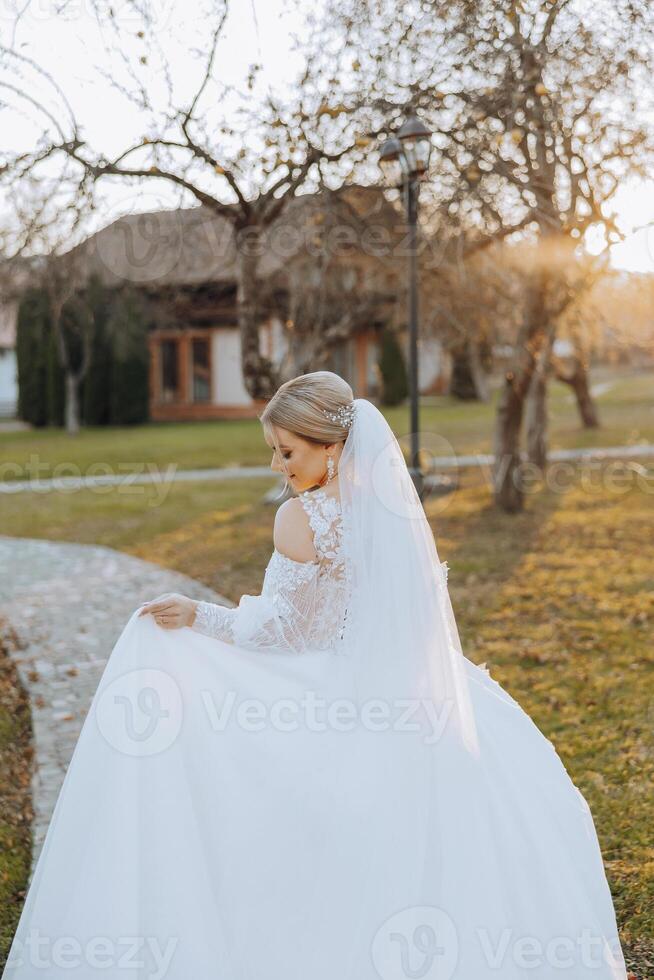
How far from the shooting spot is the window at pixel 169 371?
3462 centimetres

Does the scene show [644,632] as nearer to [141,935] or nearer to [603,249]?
[603,249]

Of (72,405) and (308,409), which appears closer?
(308,409)

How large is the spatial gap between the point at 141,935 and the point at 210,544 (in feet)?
31.1

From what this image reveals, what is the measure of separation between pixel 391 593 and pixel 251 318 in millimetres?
8612

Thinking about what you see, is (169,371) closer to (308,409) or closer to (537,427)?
(537,427)

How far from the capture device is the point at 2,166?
7.46 m

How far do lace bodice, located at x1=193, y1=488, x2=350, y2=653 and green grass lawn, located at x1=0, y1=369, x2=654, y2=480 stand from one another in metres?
17.2

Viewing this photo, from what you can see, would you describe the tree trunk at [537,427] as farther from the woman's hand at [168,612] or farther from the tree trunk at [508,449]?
the woman's hand at [168,612]

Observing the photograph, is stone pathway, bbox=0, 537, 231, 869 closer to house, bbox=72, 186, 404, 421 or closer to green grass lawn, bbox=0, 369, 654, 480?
house, bbox=72, 186, 404, 421

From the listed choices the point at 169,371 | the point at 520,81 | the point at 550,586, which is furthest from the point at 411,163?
the point at 169,371

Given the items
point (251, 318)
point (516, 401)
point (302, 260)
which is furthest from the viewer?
point (302, 260)

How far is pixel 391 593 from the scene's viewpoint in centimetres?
303

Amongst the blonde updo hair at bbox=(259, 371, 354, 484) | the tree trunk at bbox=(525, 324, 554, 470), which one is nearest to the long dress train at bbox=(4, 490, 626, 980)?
the blonde updo hair at bbox=(259, 371, 354, 484)

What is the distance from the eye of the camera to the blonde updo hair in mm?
3129
